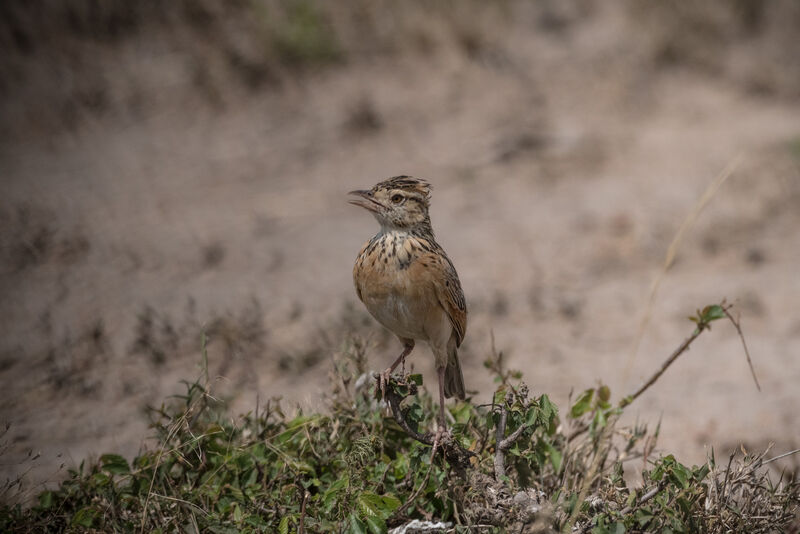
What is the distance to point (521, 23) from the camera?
A: 11.5 meters

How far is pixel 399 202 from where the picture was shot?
Answer: 3.88 metres

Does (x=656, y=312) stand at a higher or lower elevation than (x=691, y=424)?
higher

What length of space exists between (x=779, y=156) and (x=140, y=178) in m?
7.34

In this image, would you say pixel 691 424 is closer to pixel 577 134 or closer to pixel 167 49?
pixel 577 134

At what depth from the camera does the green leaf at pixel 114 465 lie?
3754mm

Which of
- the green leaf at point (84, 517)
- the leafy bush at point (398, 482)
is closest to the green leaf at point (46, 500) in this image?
the leafy bush at point (398, 482)

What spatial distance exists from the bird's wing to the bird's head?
0.22 meters

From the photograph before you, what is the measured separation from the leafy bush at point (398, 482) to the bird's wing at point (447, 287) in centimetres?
35

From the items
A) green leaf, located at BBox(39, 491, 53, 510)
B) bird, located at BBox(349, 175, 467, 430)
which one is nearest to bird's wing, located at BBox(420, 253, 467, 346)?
bird, located at BBox(349, 175, 467, 430)

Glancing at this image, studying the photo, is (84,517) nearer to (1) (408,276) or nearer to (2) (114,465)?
(2) (114,465)

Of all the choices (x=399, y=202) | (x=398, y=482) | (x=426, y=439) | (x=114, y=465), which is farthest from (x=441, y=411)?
(x=114, y=465)

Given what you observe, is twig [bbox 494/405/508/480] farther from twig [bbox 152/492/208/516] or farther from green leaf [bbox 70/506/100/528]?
green leaf [bbox 70/506/100/528]

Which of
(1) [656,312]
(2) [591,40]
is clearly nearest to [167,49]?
(2) [591,40]

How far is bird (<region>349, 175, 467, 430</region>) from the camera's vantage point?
369cm
